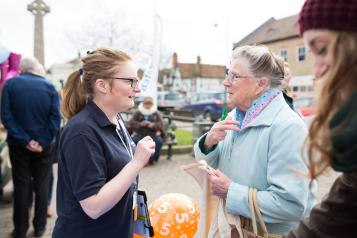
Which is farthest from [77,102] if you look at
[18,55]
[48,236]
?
[18,55]

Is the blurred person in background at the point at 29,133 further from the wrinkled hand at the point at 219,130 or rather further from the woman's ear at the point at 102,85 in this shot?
the wrinkled hand at the point at 219,130

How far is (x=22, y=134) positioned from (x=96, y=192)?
109 inches

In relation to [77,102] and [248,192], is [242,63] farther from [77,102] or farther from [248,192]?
[77,102]

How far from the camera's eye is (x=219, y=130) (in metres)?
2.11

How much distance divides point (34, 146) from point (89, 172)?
2692 mm

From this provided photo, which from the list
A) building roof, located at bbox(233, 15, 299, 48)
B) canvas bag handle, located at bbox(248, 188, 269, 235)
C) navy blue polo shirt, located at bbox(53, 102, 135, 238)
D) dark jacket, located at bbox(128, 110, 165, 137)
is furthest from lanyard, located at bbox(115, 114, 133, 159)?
building roof, located at bbox(233, 15, 299, 48)

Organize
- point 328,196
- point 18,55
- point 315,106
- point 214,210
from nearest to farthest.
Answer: point 315,106 → point 328,196 → point 214,210 → point 18,55

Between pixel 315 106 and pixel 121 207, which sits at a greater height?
pixel 315 106

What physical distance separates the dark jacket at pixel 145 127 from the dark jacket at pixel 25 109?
4.04 meters

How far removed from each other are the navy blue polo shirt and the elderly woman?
55 centimetres

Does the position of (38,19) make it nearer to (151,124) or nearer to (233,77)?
(151,124)

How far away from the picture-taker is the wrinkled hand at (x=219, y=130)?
6.75ft

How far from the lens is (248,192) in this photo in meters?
1.88

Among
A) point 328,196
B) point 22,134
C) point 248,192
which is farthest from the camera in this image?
point 22,134
